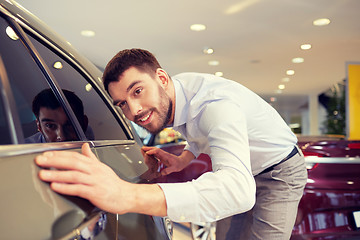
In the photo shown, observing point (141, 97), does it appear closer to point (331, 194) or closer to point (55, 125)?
point (55, 125)

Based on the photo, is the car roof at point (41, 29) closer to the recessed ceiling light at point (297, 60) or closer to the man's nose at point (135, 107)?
the man's nose at point (135, 107)

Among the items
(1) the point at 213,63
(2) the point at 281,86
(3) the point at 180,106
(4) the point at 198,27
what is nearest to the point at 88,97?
(3) the point at 180,106

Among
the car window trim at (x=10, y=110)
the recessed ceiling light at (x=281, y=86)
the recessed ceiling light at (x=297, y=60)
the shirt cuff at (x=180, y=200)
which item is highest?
the recessed ceiling light at (x=281, y=86)

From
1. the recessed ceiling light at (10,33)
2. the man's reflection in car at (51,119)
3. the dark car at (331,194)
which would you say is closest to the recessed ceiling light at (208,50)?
the dark car at (331,194)

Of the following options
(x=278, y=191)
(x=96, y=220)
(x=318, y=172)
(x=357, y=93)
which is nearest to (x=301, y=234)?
(x=318, y=172)

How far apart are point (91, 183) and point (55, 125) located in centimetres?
36

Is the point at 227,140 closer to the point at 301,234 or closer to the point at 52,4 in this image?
the point at 301,234

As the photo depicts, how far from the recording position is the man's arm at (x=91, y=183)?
614mm

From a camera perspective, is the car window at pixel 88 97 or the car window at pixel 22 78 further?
the car window at pixel 88 97

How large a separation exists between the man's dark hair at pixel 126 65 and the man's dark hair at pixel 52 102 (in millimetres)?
191

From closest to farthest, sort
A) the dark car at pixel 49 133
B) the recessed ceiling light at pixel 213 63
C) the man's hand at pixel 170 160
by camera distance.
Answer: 1. the dark car at pixel 49 133
2. the man's hand at pixel 170 160
3. the recessed ceiling light at pixel 213 63

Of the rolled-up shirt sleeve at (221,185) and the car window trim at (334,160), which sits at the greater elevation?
the car window trim at (334,160)

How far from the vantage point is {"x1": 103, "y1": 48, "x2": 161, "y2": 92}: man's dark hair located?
128 cm

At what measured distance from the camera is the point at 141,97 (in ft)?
4.21
